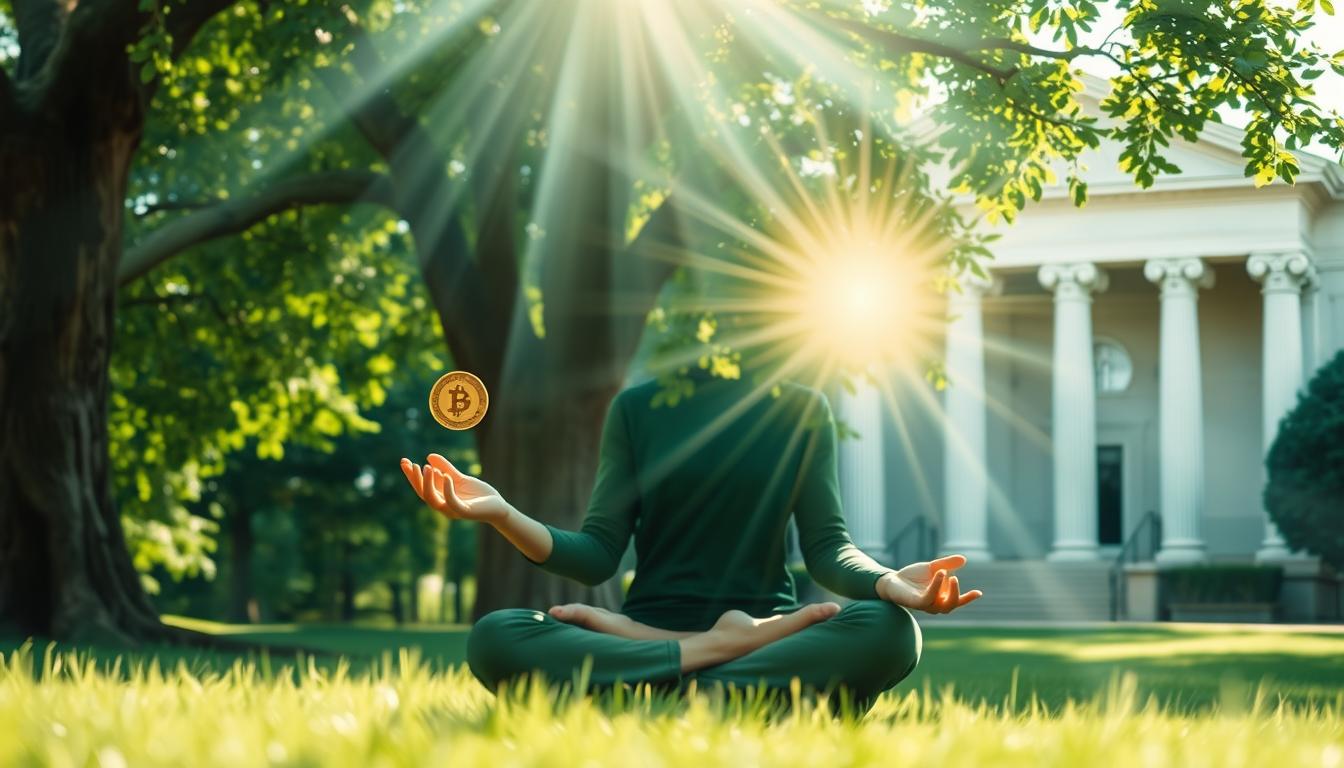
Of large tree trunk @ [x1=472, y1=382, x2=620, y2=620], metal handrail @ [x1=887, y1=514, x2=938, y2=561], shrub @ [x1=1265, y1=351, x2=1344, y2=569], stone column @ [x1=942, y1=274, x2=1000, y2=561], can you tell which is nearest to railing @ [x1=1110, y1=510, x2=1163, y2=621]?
stone column @ [x1=942, y1=274, x2=1000, y2=561]

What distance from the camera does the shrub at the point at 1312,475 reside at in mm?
30031

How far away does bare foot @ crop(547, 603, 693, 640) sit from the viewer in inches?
202

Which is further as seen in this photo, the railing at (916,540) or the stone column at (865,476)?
the railing at (916,540)

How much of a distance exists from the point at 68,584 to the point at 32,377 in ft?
5.35

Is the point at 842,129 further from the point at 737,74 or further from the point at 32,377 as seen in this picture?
the point at 32,377

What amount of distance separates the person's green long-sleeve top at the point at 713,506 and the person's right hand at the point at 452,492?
1.77 ft

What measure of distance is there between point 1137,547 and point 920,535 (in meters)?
5.41

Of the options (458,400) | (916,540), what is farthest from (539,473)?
(916,540)

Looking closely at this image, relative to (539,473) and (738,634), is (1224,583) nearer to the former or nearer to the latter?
(539,473)

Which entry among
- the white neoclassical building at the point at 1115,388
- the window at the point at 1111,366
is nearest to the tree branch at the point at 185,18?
the white neoclassical building at the point at 1115,388

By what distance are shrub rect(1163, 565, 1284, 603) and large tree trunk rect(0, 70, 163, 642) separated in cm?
2466

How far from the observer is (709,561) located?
17.8ft

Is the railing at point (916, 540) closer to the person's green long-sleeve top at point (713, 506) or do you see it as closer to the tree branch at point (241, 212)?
the tree branch at point (241, 212)

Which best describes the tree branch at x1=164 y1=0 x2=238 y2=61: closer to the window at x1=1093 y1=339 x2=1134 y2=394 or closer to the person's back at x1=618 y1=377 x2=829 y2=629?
the person's back at x1=618 y1=377 x2=829 y2=629
